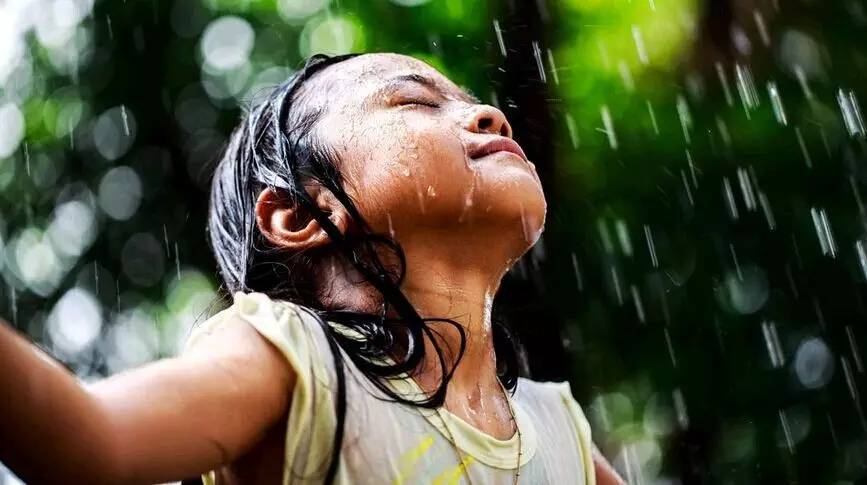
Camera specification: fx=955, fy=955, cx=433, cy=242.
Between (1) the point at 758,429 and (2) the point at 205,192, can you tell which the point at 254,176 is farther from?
(2) the point at 205,192

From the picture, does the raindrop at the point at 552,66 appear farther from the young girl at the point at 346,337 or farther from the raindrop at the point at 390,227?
the raindrop at the point at 390,227

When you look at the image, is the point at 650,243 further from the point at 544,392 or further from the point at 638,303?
the point at 544,392

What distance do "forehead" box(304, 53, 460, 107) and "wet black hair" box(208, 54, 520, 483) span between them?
0.21 ft

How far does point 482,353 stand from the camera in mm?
2268

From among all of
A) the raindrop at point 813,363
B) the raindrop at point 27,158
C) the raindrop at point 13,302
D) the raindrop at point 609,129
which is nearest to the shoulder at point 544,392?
the raindrop at point 609,129

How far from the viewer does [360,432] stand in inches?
71.7

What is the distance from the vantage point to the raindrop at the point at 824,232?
7.48m

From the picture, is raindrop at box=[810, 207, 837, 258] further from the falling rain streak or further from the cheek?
the cheek

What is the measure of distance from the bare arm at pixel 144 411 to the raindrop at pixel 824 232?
661 cm

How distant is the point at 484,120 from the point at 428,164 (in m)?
0.25

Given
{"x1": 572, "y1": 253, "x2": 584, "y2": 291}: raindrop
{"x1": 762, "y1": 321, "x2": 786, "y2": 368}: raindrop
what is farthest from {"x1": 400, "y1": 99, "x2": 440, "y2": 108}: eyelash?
{"x1": 762, "y1": 321, "x2": 786, "y2": 368}: raindrop

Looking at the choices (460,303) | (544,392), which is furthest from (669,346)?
(460,303)

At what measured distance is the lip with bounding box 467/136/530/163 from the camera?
2.33 meters

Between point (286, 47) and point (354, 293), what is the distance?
688 centimetres
